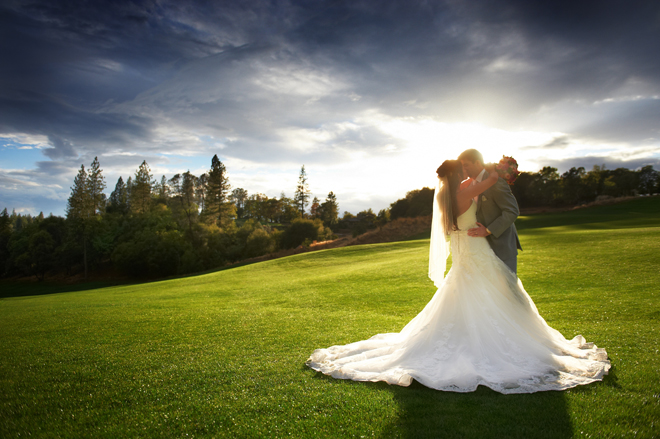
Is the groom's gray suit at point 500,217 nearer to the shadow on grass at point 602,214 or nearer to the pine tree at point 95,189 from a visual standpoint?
the shadow on grass at point 602,214

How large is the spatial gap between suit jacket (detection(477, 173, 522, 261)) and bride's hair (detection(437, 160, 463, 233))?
0.41 m

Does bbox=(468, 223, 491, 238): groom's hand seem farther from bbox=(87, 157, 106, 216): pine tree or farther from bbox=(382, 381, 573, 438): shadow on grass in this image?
bbox=(87, 157, 106, 216): pine tree

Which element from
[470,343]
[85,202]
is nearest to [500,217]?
[470,343]

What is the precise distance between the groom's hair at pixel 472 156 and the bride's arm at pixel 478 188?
22 centimetres

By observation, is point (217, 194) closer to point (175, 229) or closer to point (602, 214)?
point (175, 229)

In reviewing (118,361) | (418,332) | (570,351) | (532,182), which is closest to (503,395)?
(418,332)

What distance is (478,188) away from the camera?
4500 mm

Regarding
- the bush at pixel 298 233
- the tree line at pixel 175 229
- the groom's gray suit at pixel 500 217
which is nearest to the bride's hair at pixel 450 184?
the groom's gray suit at pixel 500 217

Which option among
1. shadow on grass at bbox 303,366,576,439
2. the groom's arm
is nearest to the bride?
shadow on grass at bbox 303,366,576,439

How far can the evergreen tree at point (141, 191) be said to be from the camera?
204 feet

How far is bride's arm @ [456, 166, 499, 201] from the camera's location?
4.41 meters

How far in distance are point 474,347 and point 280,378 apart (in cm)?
261

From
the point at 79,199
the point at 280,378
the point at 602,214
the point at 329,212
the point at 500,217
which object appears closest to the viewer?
the point at 280,378

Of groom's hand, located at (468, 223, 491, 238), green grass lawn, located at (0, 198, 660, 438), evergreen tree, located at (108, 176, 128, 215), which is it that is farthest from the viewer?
evergreen tree, located at (108, 176, 128, 215)
